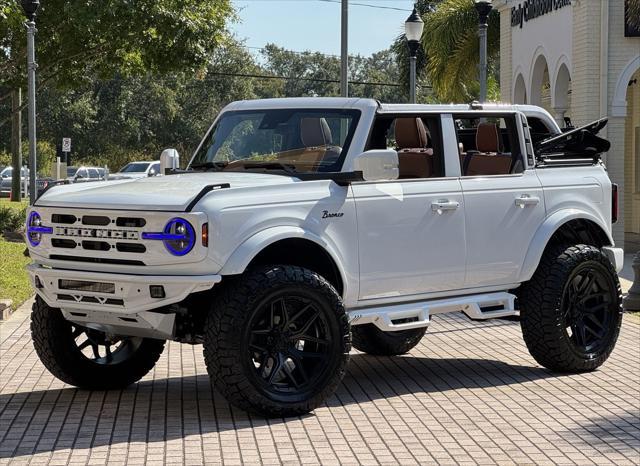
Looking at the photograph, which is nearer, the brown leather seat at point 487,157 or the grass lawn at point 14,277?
the brown leather seat at point 487,157

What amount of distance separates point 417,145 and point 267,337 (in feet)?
7.23

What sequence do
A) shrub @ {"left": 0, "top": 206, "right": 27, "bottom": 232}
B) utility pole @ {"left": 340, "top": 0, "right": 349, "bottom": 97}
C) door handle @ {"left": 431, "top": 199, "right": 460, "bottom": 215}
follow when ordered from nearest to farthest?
door handle @ {"left": 431, "top": 199, "right": 460, "bottom": 215} → utility pole @ {"left": 340, "top": 0, "right": 349, "bottom": 97} → shrub @ {"left": 0, "top": 206, "right": 27, "bottom": 232}

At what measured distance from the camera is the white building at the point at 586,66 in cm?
2336

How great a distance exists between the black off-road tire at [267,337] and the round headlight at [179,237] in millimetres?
420

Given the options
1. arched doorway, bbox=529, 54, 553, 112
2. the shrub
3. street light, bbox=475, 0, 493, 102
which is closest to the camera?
street light, bbox=475, 0, 493, 102

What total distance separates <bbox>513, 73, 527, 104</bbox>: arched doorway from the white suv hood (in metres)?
21.4

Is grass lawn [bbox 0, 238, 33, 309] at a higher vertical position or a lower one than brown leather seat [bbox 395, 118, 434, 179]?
lower

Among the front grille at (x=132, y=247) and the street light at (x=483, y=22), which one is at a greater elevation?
the street light at (x=483, y=22)

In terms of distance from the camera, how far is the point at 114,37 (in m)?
28.6

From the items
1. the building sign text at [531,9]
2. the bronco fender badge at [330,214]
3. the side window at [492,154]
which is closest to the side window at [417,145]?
the side window at [492,154]

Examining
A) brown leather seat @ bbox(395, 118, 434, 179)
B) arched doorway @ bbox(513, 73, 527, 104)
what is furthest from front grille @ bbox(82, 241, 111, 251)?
arched doorway @ bbox(513, 73, 527, 104)

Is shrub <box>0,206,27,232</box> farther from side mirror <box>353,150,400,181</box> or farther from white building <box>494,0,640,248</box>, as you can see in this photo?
side mirror <box>353,150,400,181</box>

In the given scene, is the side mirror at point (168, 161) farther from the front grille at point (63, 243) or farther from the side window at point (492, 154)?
the side window at point (492, 154)

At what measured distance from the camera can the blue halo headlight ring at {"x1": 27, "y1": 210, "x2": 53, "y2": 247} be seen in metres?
8.86
